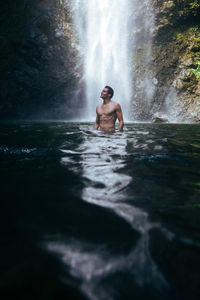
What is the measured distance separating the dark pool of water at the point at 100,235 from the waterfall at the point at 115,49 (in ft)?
51.9

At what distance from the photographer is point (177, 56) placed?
614 inches

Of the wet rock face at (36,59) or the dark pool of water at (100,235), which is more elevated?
the wet rock face at (36,59)

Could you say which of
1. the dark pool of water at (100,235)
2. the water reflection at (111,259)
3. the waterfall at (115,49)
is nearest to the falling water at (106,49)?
the waterfall at (115,49)

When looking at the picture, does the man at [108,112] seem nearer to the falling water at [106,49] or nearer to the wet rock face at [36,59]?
the wet rock face at [36,59]

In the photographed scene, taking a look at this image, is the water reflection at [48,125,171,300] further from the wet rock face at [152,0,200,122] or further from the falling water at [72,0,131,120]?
Result: the falling water at [72,0,131,120]

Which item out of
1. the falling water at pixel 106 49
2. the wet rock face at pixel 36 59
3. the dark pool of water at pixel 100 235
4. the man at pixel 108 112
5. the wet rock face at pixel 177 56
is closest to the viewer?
the dark pool of water at pixel 100 235

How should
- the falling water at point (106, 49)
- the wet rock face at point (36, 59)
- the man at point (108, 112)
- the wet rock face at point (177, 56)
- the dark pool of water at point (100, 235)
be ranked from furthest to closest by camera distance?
the falling water at point (106, 49)
the wet rock face at point (177, 56)
the wet rock face at point (36, 59)
the man at point (108, 112)
the dark pool of water at point (100, 235)

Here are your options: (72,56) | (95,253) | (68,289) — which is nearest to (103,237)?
(95,253)

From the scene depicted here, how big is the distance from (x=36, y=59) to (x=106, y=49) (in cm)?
676

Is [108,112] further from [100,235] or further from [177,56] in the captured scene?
[177,56]

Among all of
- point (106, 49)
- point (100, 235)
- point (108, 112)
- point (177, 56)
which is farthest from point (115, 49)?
point (100, 235)

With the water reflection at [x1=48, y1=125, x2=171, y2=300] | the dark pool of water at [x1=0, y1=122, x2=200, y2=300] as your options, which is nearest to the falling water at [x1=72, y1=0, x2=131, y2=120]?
the dark pool of water at [x1=0, y1=122, x2=200, y2=300]

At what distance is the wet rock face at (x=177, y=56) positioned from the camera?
14.6m

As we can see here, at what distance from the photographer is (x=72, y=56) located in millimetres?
16062
